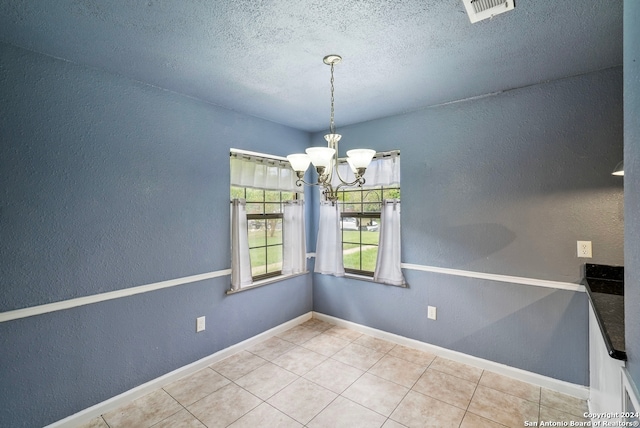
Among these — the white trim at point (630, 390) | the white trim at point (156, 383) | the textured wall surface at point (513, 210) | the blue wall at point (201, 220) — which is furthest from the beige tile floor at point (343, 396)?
the white trim at point (630, 390)

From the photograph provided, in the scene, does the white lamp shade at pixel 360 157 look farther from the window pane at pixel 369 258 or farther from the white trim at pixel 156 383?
the white trim at pixel 156 383

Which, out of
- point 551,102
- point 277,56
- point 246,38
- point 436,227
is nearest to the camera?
point 246,38

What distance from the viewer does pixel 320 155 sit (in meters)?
1.70

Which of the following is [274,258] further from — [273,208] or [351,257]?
[351,257]

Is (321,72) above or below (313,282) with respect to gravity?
above

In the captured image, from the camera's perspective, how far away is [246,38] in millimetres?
1700

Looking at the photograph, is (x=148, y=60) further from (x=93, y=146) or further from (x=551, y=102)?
(x=551, y=102)

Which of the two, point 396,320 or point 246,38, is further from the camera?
point 396,320

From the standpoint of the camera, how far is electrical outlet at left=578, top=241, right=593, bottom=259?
85.4 inches

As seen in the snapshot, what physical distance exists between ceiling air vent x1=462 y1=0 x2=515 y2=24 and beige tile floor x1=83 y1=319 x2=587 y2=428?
247 centimetres

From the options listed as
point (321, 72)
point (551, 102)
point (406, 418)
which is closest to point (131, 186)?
point (321, 72)

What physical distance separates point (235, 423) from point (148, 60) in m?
2.52

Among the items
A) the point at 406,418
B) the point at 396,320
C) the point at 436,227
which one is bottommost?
the point at 406,418

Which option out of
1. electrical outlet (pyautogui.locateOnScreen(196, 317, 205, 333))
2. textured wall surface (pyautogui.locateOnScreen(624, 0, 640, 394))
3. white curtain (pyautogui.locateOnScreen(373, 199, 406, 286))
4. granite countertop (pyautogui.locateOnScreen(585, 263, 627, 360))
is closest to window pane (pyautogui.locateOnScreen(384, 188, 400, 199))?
white curtain (pyautogui.locateOnScreen(373, 199, 406, 286))
